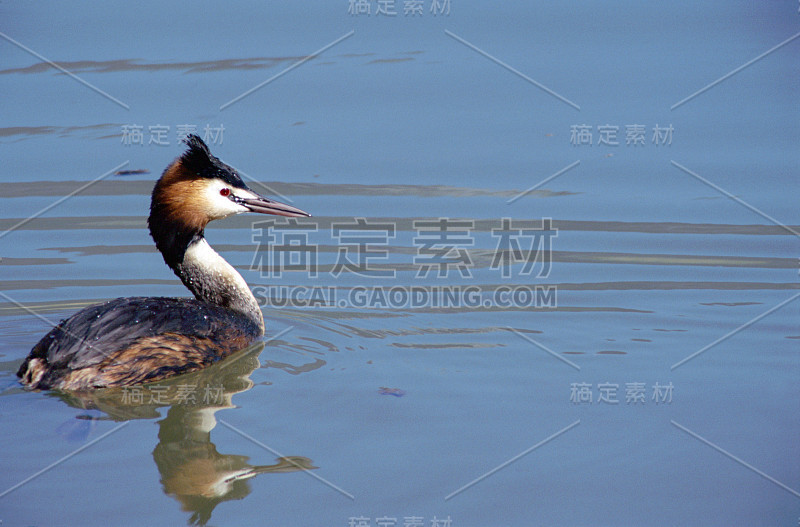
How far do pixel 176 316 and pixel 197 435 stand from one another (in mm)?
959

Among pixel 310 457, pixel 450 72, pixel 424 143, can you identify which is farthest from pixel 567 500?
pixel 450 72

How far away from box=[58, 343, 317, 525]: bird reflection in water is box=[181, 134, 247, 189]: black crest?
3.58 feet

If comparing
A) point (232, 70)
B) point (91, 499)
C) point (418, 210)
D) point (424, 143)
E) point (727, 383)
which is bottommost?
point (91, 499)

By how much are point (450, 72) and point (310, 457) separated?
5944 millimetres

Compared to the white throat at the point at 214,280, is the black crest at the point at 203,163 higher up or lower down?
higher up

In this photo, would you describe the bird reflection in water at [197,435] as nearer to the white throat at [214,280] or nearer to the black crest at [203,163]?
the white throat at [214,280]

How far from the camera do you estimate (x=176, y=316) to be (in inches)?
230

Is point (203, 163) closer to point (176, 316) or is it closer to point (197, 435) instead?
point (176, 316)

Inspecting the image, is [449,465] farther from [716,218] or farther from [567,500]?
[716,218]

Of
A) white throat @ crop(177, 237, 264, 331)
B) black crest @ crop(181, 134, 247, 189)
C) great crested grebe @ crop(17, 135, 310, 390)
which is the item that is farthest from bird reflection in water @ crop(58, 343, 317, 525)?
black crest @ crop(181, 134, 247, 189)

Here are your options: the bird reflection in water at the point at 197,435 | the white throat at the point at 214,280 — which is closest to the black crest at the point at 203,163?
the white throat at the point at 214,280

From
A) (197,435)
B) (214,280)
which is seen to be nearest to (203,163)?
(214,280)

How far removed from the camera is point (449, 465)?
185 inches

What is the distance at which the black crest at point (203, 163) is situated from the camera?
6.14m
